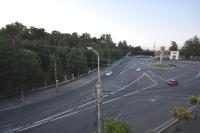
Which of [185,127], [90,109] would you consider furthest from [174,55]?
[185,127]

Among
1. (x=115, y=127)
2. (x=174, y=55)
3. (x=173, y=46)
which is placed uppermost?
(x=173, y=46)

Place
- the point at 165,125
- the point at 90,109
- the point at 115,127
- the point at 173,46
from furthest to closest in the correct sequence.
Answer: the point at 173,46 < the point at 90,109 < the point at 165,125 < the point at 115,127

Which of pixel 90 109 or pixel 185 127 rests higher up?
pixel 90 109

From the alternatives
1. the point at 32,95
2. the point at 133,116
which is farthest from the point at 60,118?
the point at 32,95

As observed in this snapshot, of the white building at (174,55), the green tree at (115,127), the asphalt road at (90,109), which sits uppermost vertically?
the white building at (174,55)

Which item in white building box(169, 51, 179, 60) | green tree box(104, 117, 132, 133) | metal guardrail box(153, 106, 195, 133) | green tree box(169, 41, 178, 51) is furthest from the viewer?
green tree box(169, 41, 178, 51)

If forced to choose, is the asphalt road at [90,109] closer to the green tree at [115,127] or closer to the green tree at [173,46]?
the green tree at [115,127]

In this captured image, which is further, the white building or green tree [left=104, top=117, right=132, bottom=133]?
the white building

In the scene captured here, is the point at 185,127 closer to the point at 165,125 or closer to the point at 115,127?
the point at 165,125

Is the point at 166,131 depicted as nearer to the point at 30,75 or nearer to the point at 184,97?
the point at 184,97

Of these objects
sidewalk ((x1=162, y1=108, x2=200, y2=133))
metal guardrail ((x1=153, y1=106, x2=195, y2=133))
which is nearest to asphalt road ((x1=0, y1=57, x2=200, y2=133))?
metal guardrail ((x1=153, y1=106, x2=195, y2=133))

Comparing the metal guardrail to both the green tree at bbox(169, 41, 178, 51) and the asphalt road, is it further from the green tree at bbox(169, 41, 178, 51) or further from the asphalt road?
the green tree at bbox(169, 41, 178, 51)

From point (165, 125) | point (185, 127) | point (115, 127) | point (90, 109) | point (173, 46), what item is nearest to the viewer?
point (115, 127)

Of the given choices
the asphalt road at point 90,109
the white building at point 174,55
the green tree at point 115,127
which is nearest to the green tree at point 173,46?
the white building at point 174,55
